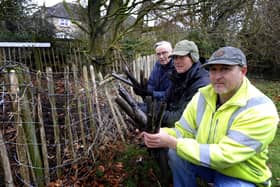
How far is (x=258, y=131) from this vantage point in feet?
5.51

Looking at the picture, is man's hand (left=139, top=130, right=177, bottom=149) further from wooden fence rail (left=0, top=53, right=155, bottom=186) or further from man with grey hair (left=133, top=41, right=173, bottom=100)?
man with grey hair (left=133, top=41, right=173, bottom=100)

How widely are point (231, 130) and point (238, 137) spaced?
2.9 inches

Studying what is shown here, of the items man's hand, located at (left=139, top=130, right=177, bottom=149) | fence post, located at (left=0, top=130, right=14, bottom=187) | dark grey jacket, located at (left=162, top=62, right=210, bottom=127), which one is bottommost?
fence post, located at (left=0, top=130, right=14, bottom=187)

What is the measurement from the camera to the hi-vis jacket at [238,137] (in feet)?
5.54

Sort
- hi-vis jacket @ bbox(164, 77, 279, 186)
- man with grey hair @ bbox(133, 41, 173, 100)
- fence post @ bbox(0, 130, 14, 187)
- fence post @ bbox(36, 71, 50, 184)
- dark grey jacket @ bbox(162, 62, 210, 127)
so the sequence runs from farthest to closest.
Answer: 1. man with grey hair @ bbox(133, 41, 173, 100)
2. dark grey jacket @ bbox(162, 62, 210, 127)
3. fence post @ bbox(36, 71, 50, 184)
4. fence post @ bbox(0, 130, 14, 187)
5. hi-vis jacket @ bbox(164, 77, 279, 186)

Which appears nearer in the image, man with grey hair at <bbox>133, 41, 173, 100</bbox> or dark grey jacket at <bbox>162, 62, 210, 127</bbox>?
dark grey jacket at <bbox>162, 62, 210, 127</bbox>

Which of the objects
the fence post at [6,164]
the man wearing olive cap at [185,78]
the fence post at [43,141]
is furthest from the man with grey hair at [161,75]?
the fence post at [6,164]

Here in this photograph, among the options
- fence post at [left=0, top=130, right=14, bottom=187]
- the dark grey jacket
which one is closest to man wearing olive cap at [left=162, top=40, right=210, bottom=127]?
the dark grey jacket

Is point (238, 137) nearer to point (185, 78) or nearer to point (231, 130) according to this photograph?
point (231, 130)

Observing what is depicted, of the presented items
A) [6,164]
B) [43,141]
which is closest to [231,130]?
[43,141]

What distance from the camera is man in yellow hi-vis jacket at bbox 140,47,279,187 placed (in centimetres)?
169

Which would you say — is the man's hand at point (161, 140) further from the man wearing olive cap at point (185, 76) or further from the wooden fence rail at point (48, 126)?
the wooden fence rail at point (48, 126)

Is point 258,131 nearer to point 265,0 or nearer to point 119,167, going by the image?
point 119,167

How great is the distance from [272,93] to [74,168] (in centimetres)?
826
